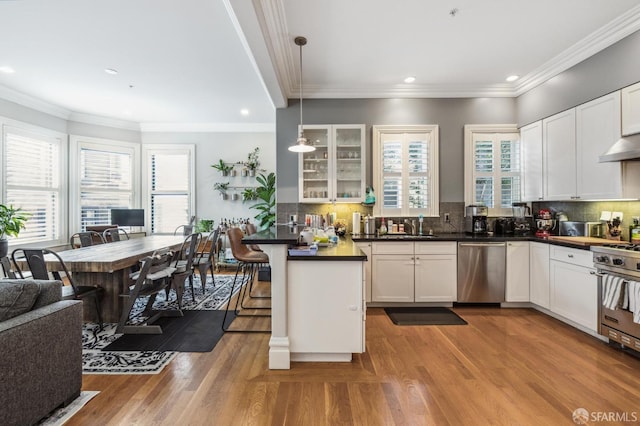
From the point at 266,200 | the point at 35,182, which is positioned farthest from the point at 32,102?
the point at 266,200

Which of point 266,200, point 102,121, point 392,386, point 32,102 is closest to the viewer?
point 392,386

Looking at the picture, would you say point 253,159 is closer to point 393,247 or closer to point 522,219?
point 393,247

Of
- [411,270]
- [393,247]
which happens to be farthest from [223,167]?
[411,270]

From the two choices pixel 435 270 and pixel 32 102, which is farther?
pixel 32 102

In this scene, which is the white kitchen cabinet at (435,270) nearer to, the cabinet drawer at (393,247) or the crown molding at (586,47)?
the cabinet drawer at (393,247)

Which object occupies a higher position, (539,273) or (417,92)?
(417,92)

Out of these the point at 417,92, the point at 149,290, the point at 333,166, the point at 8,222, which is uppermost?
the point at 417,92

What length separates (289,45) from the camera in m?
3.19

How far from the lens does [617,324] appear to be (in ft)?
8.70

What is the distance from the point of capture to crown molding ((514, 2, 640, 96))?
277 centimetres

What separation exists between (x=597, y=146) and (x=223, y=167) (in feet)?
19.7

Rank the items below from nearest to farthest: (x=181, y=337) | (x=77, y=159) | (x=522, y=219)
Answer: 1. (x=181, y=337)
2. (x=522, y=219)
3. (x=77, y=159)

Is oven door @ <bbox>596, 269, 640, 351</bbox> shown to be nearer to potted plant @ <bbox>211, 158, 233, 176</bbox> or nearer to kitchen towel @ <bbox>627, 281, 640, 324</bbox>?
kitchen towel @ <bbox>627, 281, 640, 324</bbox>

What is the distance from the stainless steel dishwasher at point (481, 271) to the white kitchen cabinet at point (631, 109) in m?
1.63
